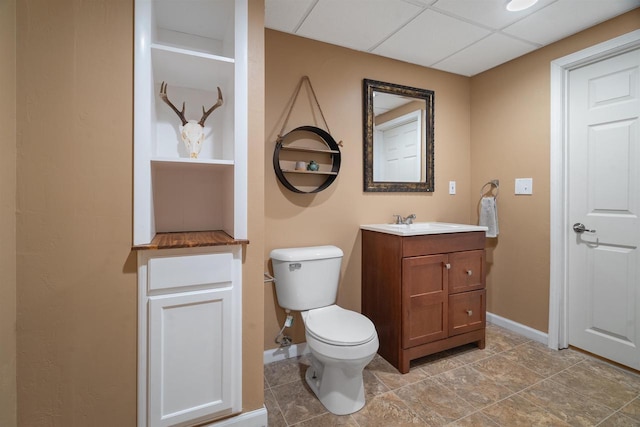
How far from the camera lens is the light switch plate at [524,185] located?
231cm

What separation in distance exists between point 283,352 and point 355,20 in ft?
7.60

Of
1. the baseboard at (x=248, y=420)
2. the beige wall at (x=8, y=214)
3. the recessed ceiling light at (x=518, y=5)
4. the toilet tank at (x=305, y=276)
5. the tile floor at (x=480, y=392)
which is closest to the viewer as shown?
the beige wall at (x=8, y=214)

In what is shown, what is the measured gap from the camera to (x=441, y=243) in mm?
1977

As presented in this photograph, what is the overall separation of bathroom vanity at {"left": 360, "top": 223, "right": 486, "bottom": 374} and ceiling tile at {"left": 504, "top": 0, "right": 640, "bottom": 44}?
4.64 ft

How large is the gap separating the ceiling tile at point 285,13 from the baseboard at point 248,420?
7.37 feet

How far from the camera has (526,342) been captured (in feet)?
7.43

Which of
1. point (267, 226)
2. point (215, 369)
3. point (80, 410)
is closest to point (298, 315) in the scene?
point (267, 226)

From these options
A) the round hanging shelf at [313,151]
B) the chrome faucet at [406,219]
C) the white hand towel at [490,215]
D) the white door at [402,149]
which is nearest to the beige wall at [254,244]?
the round hanging shelf at [313,151]

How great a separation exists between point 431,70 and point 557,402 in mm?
2544

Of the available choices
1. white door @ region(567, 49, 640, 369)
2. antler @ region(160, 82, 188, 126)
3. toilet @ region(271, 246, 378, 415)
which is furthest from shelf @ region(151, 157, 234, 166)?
white door @ region(567, 49, 640, 369)

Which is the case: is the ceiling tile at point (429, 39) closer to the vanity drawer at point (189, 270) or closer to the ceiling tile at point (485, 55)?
the ceiling tile at point (485, 55)

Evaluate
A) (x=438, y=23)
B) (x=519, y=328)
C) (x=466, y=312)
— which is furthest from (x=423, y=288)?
(x=438, y=23)

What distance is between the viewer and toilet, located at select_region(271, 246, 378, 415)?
1.48 meters

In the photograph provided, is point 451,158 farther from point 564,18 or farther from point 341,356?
point 341,356
